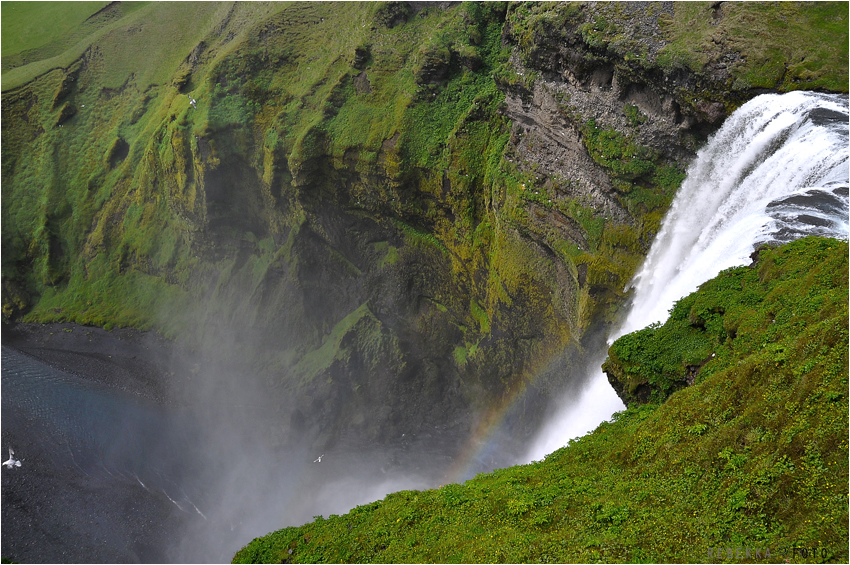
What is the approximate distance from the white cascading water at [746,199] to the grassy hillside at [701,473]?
1.30 meters

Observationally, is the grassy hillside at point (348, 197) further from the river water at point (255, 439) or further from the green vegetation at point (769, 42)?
the river water at point (255, 439)

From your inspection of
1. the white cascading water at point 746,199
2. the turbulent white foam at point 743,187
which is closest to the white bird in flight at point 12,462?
the white cascading water at point 746,199

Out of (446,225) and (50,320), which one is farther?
(50,320)

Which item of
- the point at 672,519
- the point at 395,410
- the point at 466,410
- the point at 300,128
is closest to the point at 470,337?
the point at 466,410

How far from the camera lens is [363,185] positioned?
Answer: 3020 centimetres

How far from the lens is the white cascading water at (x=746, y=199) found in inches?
536

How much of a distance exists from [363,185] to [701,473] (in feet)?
78.2

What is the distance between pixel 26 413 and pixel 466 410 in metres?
25.8

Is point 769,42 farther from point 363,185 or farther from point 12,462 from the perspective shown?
point 12,462

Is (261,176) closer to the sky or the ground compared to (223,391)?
closer to the sky

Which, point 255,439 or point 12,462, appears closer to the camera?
point 12,462

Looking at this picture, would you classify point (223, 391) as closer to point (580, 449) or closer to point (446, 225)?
point (446, 225)

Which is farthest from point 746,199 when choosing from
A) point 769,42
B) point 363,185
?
point 363,185

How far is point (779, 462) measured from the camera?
26.7ft
